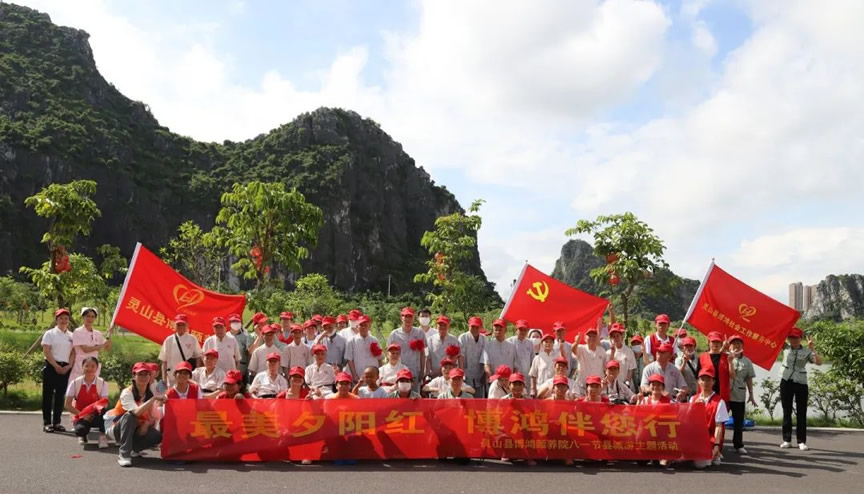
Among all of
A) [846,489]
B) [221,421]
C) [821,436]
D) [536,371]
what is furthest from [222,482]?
[821,436]

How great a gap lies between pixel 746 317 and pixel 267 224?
8.96m

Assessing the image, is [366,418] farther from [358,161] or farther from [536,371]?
[358,161]

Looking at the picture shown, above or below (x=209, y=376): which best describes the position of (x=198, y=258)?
above

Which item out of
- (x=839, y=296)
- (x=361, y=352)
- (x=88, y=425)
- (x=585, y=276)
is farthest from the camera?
(x=585, y=276)

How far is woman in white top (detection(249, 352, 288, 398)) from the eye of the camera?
27.8 ft

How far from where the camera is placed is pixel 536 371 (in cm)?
918

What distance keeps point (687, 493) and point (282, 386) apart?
4809 millimetres

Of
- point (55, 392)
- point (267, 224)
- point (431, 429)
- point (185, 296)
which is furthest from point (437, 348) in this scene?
point (267, 224)

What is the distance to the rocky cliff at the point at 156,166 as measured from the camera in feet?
290

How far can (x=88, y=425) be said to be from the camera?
8273mm

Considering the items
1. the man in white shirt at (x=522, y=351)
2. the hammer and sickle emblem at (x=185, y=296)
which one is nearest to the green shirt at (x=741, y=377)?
the man in white shirt at (x=522, y=351)

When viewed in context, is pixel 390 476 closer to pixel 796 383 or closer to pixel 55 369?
pixel 55 369

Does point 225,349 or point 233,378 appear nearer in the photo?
point 233,378

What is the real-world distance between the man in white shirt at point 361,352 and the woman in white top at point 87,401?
3125 millimetres
